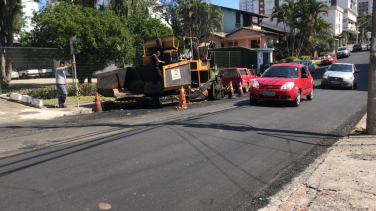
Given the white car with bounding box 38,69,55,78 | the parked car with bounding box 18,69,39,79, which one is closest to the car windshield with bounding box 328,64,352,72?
the white car with bounding box 38,69,55,78

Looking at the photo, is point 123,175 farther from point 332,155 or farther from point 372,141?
point 372,141

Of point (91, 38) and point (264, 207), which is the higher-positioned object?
point (91, 38)

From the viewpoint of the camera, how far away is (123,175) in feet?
16.4

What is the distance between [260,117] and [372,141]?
3.58 meters

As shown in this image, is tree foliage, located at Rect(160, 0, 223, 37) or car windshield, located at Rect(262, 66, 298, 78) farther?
tree foliage, located at Rect(160, 0, 223, 37)

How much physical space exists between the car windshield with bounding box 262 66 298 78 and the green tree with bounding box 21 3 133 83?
10.3 metres

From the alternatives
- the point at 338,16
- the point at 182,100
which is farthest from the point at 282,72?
the point at 338,16

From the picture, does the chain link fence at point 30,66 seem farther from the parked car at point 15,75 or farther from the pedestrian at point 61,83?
the pedestrian at point 61,83

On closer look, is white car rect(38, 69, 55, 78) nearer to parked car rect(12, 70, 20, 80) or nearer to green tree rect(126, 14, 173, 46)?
parked car rect(12, 70, 20, 80)

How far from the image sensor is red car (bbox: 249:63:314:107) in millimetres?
11633

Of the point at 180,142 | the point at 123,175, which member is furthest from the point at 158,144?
the point at 123,175

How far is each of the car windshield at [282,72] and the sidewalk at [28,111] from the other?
24.8 ft

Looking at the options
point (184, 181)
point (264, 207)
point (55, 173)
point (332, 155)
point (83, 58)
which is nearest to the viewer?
point (264, 207)

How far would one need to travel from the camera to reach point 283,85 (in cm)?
1162
